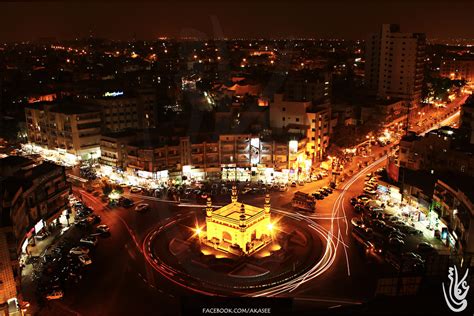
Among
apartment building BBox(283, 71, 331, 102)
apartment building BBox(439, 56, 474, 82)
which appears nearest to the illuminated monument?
apartment building BBox(283, 71, 331, 102)

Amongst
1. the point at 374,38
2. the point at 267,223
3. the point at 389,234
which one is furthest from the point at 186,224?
the point at 374,38

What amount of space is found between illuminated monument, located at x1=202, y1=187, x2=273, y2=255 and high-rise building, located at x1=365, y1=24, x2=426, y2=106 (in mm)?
42501

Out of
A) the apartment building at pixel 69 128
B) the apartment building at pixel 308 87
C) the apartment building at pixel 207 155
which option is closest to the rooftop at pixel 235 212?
the apartment building at pixel 207 155

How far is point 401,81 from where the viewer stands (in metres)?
62.7

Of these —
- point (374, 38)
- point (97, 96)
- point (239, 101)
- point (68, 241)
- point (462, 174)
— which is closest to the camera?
point (68, 241)

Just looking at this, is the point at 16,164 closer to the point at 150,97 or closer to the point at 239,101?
the point at 150,97

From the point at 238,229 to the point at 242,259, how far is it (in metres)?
1.77

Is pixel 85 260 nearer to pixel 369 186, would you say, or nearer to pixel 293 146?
pixel 293 146

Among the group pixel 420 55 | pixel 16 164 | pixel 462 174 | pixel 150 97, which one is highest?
pixel 420 55

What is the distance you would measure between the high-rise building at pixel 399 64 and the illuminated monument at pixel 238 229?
42501 millimetres

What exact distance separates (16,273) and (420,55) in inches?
2331

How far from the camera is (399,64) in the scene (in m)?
62.8

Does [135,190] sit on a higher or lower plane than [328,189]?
higher

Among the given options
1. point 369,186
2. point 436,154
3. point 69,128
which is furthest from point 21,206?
point 436,154
